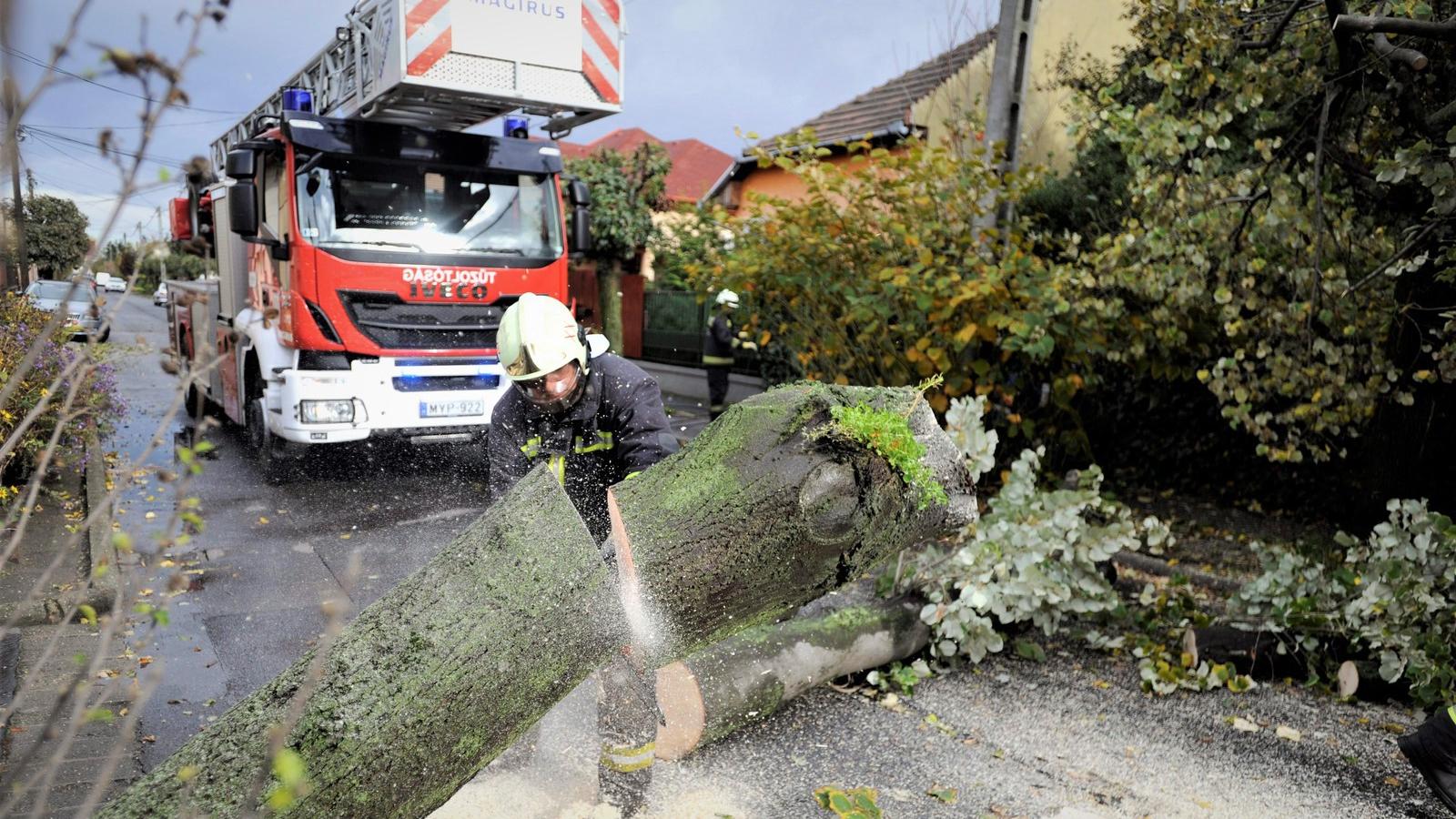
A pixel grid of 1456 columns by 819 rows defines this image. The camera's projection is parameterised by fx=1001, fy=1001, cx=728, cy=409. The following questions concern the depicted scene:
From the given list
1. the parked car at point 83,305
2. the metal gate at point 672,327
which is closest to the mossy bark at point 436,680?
the parked car at point 83,305

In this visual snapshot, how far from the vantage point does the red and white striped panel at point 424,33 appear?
270 inches

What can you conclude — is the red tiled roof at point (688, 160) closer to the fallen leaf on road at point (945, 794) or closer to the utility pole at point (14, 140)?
the fallen leaf on road at point (945, 794)

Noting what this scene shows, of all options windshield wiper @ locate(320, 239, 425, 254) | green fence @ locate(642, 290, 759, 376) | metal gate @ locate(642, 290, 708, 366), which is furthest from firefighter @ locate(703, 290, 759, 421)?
metal gate @ locate(642, 290, 708, 366)

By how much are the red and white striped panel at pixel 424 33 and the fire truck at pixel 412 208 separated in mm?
10

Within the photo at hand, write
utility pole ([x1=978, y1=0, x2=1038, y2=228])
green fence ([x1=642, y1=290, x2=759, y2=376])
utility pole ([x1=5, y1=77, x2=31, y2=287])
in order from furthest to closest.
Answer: green fence ([x1=642, y1=290, x2=759, y2=376]), utility pole ([x1=978, y1=0, x2=1038, y2=228]), utility pole ([x1=5, y1=77, x2=31, y2=287])

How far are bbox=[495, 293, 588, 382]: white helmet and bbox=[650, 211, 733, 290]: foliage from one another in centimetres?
385

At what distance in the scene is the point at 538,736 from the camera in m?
3.61

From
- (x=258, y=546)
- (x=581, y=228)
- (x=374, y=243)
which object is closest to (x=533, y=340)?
(x=258, y=546)

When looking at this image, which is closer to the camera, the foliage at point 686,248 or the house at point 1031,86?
the foliage at point 686,248

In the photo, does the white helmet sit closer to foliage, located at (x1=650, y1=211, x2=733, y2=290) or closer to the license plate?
foliage, located at (x1=650, y1=211, x2=733, y2=290)

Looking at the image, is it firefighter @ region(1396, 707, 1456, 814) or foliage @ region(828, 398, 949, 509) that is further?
firefighter @ region(1396, 707, 1456, 814)

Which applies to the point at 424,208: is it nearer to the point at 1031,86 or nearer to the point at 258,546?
the point at 258,546

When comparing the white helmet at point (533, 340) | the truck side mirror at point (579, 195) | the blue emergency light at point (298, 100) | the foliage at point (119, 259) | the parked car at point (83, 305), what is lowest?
the white helmet at point (533, 340)

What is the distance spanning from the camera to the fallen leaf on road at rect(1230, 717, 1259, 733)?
4.01m
